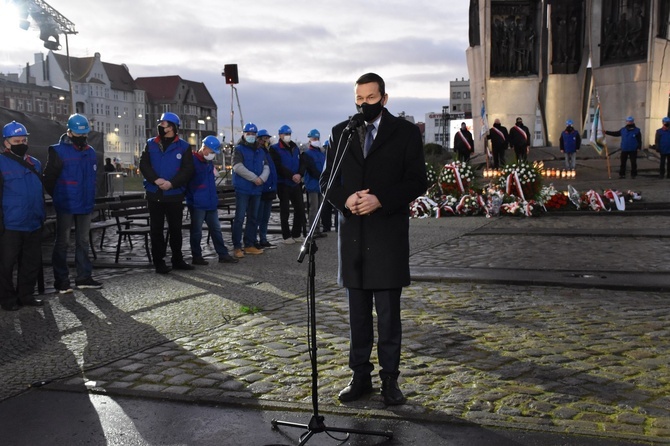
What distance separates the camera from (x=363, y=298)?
4.98 meters

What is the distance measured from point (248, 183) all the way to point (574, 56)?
28895 mm

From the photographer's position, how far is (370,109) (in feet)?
15.6

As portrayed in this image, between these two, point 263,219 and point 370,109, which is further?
point 263,219

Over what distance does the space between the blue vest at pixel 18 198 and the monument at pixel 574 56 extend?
2674cm

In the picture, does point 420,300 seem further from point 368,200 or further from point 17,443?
point 17,443

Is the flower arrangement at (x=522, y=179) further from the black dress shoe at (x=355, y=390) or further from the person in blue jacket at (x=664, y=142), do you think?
the black dress shoe at (x=355, y=390)

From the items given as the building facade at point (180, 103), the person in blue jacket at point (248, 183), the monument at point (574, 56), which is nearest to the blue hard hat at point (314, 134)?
the person in blue jacket at point (248, 183)

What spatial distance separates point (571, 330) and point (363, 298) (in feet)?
8.80

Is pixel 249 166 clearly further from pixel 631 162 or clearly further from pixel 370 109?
pixel 631 162

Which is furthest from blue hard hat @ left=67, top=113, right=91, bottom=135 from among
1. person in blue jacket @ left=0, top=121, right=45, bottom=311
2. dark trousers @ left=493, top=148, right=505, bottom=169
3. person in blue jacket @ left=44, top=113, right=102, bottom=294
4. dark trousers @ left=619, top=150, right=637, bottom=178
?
dark trousers @ left=493, top=148, right=505, bottom=169

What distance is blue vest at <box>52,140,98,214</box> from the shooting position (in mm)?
9445

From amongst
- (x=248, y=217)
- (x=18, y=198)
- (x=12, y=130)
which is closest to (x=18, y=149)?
(x=12, y=130)

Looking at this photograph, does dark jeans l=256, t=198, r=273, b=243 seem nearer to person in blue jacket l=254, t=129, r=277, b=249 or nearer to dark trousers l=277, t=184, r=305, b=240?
person in blue jacket l=254, t=129, r=277, b=249

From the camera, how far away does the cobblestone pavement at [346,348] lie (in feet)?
15.6
